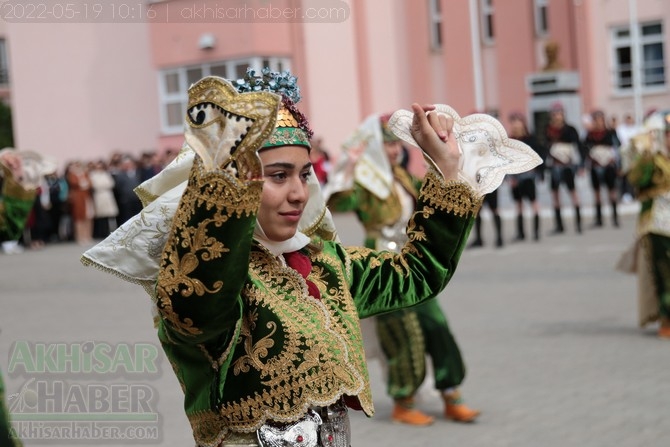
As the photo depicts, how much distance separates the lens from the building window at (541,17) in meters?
30.9

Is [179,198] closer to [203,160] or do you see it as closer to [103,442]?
[203,160]

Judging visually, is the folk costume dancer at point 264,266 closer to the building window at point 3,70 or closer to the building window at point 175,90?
the building window at point 175,90

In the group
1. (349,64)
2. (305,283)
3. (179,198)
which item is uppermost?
(349,64)

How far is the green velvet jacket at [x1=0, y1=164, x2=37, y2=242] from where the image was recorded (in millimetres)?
5355

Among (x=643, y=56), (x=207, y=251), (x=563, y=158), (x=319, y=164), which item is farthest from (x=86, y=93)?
(x=207, y=251)

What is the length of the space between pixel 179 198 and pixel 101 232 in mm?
19329

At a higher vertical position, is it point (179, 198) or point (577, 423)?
point (179, 198)

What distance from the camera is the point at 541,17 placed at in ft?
102

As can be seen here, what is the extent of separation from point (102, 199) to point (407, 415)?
1500 centimetres

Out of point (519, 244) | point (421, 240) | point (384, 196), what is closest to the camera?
point (421, 240)

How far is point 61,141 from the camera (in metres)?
28.6

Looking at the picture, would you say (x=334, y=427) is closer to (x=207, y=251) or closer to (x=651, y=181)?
(x=207, y=251)

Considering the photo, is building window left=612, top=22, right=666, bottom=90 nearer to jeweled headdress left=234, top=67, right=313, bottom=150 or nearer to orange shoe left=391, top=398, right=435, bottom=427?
orange shoe left=391, top=398, right=435, bottom=427

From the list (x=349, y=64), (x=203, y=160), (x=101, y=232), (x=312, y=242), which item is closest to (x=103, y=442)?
(x=312, y=242)
